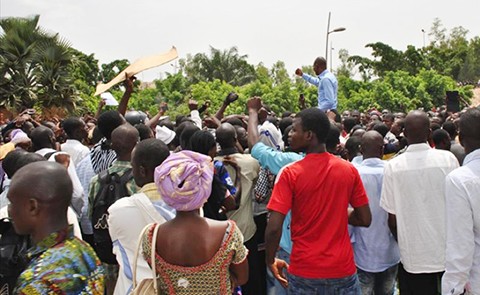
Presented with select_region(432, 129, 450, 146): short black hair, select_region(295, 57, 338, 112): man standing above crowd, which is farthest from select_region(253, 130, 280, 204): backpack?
select_region(295, 57, 338, 112): man standing above crowd

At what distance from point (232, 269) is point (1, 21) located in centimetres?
1786

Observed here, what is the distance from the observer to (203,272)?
2.51 meters

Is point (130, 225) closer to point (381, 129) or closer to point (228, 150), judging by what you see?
point (228, 150)

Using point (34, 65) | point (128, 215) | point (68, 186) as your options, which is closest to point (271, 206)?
point (128, 215)

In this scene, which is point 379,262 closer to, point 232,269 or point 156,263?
point 232,269

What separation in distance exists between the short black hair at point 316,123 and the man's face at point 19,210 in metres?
1.90

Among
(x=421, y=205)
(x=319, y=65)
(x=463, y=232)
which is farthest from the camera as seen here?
(x=319, y=65)

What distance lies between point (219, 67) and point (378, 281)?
36.2 meters

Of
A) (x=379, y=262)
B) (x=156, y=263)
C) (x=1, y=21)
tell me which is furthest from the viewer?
(x=1, y=21)

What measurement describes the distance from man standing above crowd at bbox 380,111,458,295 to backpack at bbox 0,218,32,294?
8.88 feet

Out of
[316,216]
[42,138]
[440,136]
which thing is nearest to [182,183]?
[316,216]

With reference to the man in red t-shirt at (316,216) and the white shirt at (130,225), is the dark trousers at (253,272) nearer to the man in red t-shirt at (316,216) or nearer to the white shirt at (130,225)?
the man in red t-shirt at (316,216)

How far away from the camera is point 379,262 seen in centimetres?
416

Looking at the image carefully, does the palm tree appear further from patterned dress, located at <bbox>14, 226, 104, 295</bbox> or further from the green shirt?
patterned dress, located at <bbox>14, 226, 104, 295</bbox>
